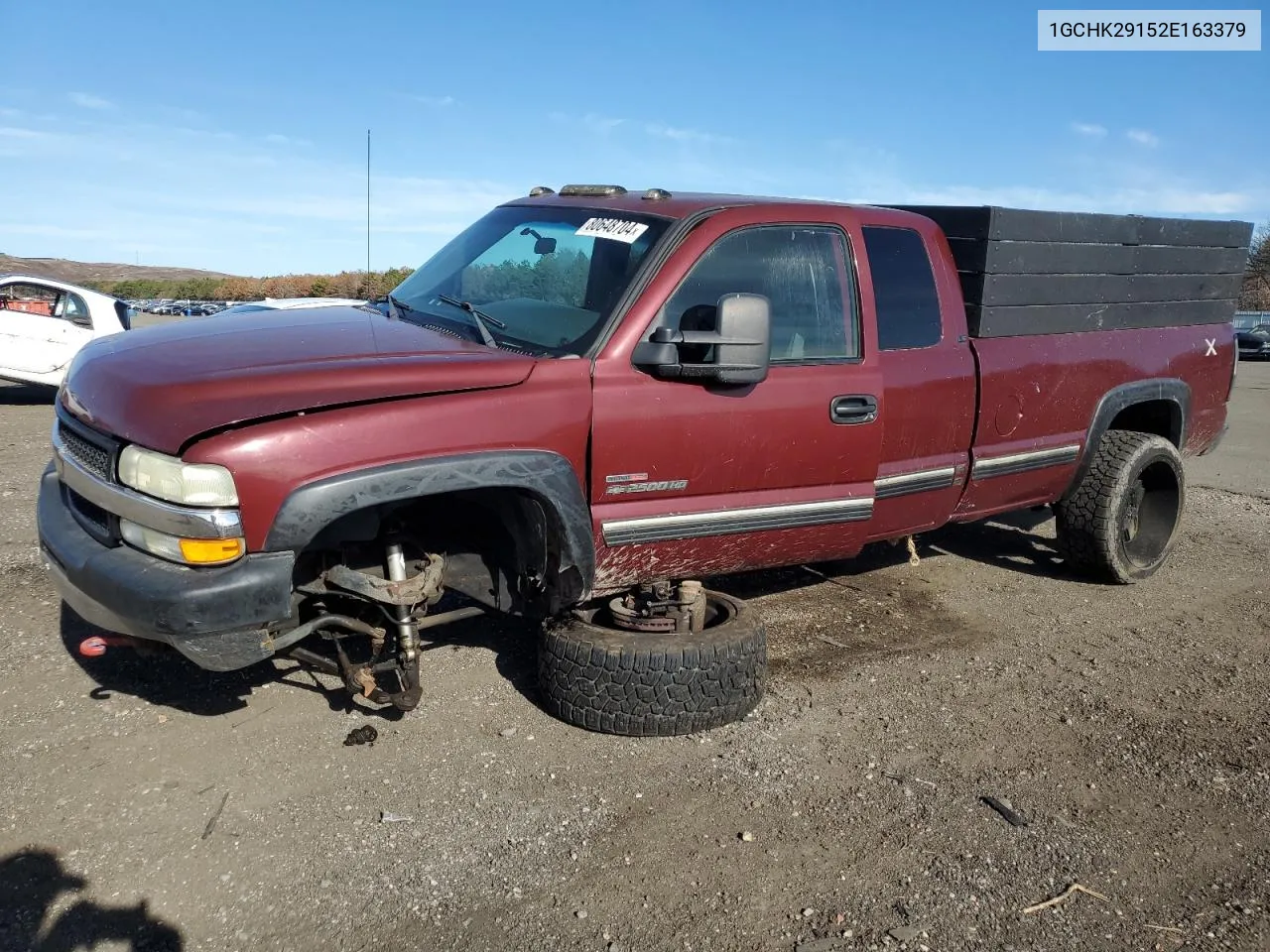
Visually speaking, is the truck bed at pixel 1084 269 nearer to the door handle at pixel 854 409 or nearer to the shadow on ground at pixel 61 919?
the door handle at pixel 854 409

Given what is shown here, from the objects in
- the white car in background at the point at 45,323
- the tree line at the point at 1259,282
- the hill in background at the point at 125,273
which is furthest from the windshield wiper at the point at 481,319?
the hill in background at the point at 125,273

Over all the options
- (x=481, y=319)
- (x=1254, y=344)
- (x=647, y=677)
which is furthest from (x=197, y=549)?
(x=1254, y=344)

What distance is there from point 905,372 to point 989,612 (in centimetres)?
170

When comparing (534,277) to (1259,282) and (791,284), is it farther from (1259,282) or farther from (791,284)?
(1259,282)

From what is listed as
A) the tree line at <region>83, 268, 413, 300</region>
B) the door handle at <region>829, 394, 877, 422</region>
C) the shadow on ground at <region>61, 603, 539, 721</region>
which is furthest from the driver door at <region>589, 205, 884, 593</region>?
the tree line at <region>83, 268, 413, 300</region>

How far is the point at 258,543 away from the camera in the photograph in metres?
2.87

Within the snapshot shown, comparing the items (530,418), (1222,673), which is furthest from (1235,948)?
(530,418)

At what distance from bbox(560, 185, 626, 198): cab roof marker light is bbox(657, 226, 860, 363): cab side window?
0.77 m

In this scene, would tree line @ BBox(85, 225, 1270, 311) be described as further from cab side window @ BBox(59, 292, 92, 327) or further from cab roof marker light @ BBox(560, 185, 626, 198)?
cab side window @ BBox(59, 292, 92, 327)

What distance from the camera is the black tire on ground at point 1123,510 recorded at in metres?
5.33

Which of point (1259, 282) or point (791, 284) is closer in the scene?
point (791, 284)

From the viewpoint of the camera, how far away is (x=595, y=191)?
4.39 m

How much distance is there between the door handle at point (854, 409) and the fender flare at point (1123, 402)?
177 centimetres

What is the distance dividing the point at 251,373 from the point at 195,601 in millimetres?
700
